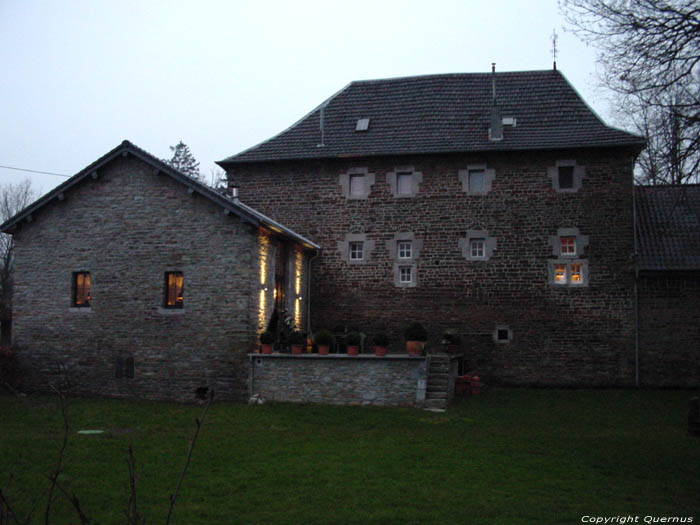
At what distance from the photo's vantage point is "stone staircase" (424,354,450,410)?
15.8 metres

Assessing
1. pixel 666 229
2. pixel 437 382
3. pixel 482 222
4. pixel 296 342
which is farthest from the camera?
pixel 482 222

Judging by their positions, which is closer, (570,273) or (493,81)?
(570,273)

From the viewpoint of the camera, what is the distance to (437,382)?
54.0ft

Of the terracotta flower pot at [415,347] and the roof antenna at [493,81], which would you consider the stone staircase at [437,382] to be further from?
the roof antenna at [493,81]

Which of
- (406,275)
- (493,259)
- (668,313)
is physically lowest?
(668,313)

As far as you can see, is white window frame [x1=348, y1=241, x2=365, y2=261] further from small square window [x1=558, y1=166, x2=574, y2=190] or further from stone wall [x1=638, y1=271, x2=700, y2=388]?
stone wall [x1=638, y1=271, x2=700, y2=388]

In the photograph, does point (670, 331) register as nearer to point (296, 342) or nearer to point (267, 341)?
point (296, 342)

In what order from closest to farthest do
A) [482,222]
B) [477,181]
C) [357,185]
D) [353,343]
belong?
1. [353,343]
2. [482,222]
3. [477,181]
4. [357,185]

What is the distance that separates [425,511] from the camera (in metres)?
7.30

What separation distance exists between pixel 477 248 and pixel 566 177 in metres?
3.41

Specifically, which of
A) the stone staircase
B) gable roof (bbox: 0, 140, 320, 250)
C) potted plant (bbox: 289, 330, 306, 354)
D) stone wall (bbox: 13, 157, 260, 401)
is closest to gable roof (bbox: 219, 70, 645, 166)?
gable roof (bbox: 0, 140, 320, 250)

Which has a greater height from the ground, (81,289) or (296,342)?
(81,289)

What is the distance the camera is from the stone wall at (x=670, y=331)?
19.2 m

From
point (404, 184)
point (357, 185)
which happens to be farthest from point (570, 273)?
point (357, 185)
